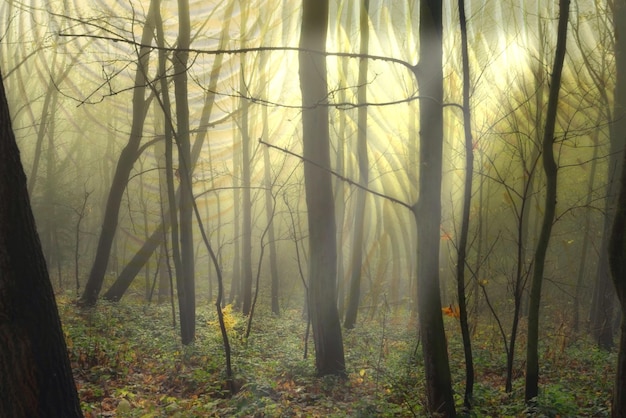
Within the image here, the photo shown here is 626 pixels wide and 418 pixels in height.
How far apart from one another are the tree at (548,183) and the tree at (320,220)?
3.17 metres

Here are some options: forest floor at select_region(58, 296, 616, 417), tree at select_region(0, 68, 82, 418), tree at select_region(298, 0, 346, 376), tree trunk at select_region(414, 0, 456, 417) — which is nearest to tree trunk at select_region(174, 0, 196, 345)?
forest floor at select_region(58, 296, 616, 417)

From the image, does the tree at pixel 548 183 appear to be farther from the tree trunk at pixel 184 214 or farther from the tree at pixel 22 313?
the tree trunk at pixel 184 214

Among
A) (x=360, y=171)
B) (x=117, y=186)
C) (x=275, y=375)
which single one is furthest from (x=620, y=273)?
(x=117, y=186)

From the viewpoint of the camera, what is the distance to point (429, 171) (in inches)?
201

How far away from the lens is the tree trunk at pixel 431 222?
16.7ft

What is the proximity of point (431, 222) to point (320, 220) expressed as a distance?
10.5 feet

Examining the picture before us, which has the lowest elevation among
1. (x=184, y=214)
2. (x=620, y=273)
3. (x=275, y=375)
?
(x=275, y=375)

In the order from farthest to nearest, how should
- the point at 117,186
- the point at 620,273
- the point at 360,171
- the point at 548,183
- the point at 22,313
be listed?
1. the point at 360,171
2. the point at 117,186
3. the point at 548,183
4. the point at 620,273
5. the point at 22,313

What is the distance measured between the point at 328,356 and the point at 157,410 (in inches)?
116

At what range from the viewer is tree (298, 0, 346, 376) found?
26.6 ft

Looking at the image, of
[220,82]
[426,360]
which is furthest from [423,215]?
[220,82]

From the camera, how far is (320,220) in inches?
320

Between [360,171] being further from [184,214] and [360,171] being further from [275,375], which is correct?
[275,375]

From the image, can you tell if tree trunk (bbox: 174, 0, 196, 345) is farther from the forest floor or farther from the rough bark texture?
the rough bark texture
